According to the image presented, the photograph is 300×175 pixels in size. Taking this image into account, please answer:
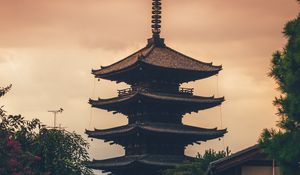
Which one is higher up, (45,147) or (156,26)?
(156,26)

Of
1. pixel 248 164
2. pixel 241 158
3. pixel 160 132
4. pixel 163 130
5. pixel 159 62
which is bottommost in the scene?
pixel 248 164

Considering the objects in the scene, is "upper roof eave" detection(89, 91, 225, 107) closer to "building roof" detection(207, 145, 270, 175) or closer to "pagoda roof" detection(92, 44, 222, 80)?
"pagoda roof" detection(92, 44, 222, 80)

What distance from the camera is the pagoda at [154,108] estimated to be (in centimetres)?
6394

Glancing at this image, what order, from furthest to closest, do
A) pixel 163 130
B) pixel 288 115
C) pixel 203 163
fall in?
pixel 163 130, pixel 203 163, pixel 288 115

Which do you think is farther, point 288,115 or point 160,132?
point 160,132

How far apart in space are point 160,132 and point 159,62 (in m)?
6.10

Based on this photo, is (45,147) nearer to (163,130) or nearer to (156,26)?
(163,130)

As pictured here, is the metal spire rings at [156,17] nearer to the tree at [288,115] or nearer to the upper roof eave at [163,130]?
the upper roof eave at [163,130]

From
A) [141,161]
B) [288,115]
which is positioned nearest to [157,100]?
[141,161]

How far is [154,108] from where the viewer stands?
65750 mm

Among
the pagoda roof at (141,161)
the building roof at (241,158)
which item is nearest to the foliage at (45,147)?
the building roof at (241,158)

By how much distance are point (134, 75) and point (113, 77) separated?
235cm

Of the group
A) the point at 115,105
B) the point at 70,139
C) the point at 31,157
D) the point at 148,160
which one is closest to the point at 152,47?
the point at 115,105

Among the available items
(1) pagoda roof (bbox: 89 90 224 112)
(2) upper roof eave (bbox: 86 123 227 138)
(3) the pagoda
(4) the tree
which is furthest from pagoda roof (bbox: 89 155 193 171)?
(4) the tree
